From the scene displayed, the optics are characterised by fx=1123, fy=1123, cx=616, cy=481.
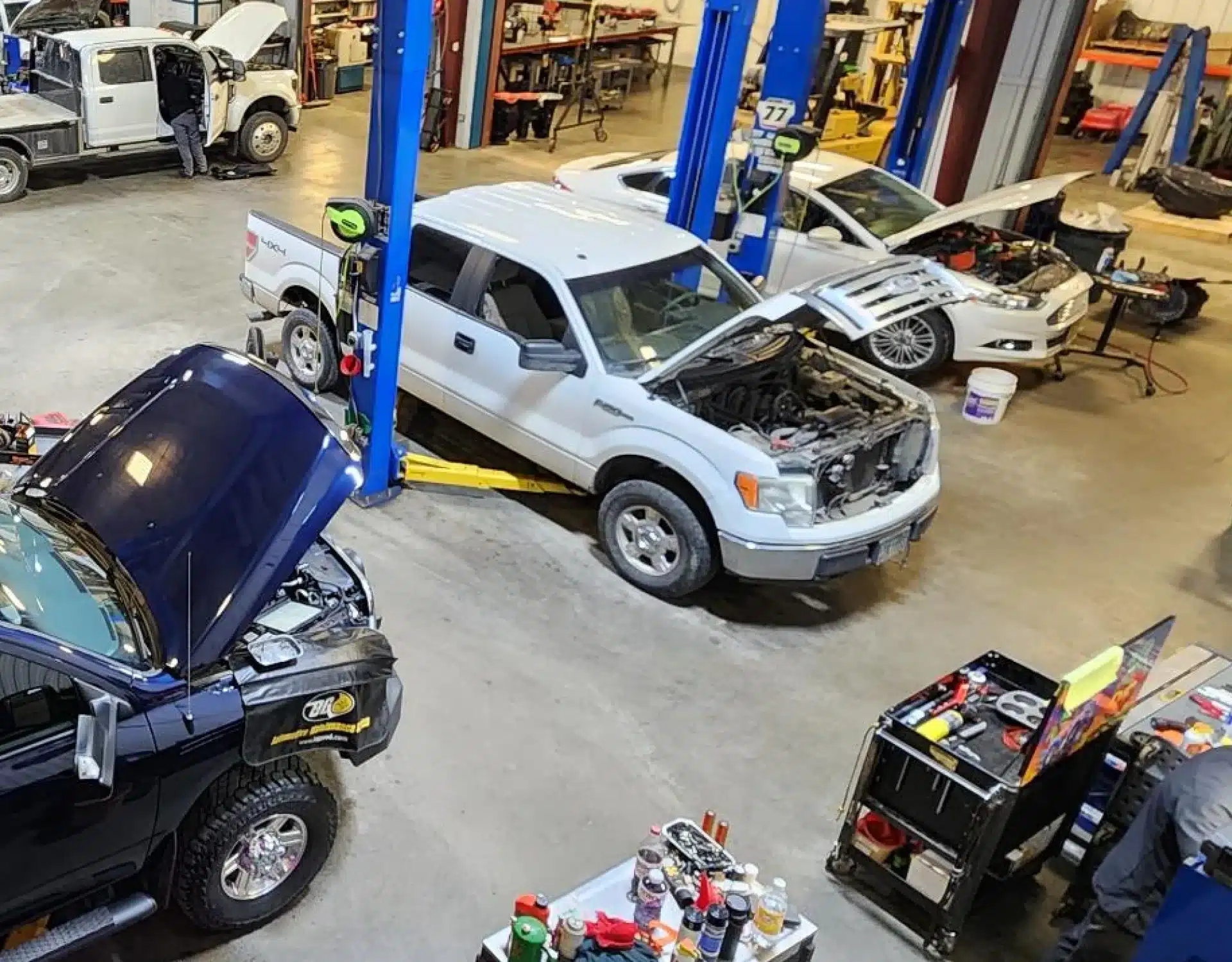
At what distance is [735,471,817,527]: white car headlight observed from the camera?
549 centimetres

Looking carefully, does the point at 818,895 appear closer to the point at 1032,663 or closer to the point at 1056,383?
the point at 1032,663

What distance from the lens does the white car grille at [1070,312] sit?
9086 mm

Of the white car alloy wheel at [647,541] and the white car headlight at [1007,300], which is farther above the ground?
the white car headlight at [1007,300]

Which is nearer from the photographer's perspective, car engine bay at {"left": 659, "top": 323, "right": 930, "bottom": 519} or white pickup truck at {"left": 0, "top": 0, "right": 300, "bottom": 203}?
car engine bay at {"left": 659, "top": 323, "right": 930, "bottom": 519}

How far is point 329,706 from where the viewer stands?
3.63 m

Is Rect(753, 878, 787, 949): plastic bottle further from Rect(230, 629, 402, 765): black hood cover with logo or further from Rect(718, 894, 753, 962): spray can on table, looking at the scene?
Rect(230, 629, 402, 765): black hood cover with logo

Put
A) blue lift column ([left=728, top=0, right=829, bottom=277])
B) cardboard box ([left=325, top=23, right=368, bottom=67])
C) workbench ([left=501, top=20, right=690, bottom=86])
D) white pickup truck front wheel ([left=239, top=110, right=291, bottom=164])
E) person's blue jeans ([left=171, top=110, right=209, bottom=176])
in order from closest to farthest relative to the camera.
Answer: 1. blue lift column ([left=728, top=0, right=829, bottom=277])
2. person's blue jeans ([left=171, top=110, right=209, bottom=176])
3. white pickup truck front wheel ([left=239, top=110, right=291, bottom=164])
4. workbench ([left=501, top=20, right=690, bottom=86])
5. cardboard box ([left=325, top=23, right=368, bottom=67])

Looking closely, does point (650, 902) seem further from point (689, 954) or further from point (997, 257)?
point (997, 257)

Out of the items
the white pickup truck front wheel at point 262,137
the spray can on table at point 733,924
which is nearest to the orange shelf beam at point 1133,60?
the white pickup truck front wheel at point 262,137

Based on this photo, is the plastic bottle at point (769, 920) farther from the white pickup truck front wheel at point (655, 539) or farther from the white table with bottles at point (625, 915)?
the white pickup truck front wheel at point (655, 539)

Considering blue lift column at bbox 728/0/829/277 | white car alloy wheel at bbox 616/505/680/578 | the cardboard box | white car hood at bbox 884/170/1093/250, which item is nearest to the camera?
white car alloy wheel at bbox 616/505/680/578

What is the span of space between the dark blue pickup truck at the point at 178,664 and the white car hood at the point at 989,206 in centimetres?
635

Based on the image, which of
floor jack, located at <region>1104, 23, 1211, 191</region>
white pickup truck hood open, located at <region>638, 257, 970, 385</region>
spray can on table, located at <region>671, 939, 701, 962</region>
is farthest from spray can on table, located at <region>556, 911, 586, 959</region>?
floor jack, located at <region>1104, 23, 1211, 191</region>

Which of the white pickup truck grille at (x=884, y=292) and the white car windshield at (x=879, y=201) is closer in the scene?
the white pickup truck grille at (x=884, y=292)
